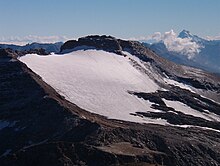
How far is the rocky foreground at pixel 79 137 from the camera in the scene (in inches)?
4540

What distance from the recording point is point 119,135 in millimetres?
132500

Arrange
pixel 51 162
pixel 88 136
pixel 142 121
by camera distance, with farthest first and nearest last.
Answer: pixel 142 121 → pixel 88 136 → pixel 51 162

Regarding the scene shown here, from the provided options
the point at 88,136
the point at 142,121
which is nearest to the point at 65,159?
the point at 88,136

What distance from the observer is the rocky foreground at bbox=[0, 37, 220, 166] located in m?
115

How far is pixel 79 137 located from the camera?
130 meters

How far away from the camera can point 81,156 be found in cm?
11538

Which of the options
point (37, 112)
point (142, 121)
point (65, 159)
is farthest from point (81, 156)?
point (142, 121)

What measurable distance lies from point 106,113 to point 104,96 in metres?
20.2

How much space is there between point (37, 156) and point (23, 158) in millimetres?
2990

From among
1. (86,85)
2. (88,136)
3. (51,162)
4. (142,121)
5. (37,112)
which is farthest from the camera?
(86,85)

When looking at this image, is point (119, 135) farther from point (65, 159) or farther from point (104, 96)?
point (104, 96)

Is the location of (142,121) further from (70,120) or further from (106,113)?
(70,120)

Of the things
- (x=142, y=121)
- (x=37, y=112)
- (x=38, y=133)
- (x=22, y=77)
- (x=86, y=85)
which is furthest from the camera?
(x=86, y=85)

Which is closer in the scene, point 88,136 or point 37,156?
point 37,156
